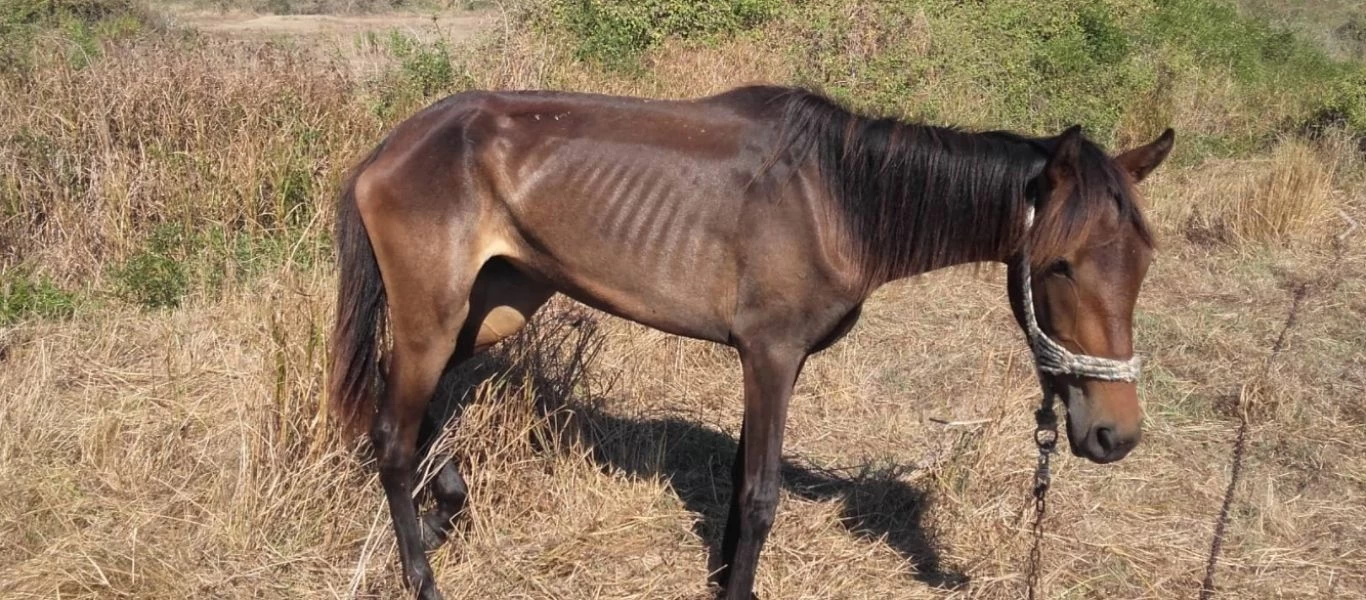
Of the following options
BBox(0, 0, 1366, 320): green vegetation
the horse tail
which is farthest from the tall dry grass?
the horse tail

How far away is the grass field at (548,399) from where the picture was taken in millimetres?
3750

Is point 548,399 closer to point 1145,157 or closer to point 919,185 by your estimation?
point 919,185

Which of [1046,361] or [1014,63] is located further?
[1014,63]

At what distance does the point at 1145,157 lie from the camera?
10.2ft

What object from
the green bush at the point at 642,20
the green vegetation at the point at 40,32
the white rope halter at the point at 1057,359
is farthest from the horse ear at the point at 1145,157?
the green bush at the point at 642,20

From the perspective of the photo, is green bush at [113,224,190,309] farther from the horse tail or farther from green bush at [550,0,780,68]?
green bush at [550,0,780,68]

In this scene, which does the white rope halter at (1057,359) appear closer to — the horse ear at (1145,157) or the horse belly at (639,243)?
the horse ear at (1145,157)

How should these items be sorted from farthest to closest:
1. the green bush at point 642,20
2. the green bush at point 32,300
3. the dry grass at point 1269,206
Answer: the green bush at point 642,20 → the dry grass at point 1269,206 → the green bush at point 32,300

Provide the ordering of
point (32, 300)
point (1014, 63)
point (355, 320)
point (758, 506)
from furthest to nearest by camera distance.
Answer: point (1014, 63) → point (32, 300) → point (355, 320) → point (758, 506)

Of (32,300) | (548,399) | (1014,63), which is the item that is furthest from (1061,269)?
(1014,63)

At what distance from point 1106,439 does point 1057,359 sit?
A: 0.83 feet

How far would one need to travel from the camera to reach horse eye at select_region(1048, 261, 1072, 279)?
3.02 metres

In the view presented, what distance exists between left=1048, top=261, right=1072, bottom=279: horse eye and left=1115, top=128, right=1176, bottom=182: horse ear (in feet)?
1.09

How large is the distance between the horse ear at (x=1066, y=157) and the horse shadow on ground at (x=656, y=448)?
160 cm
